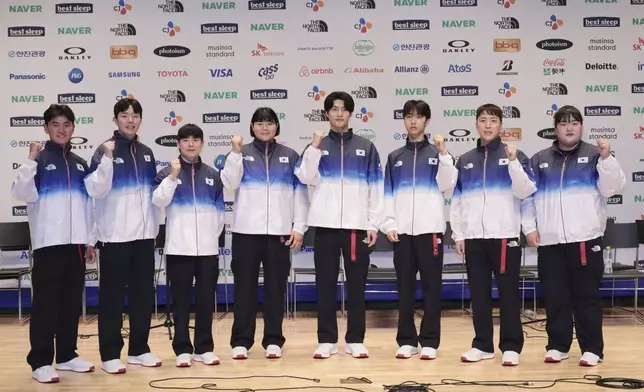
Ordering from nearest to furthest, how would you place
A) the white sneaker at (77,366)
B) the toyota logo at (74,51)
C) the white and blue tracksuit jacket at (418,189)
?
the white sneaker at (77,366) → the white and blue tracksuit jacket at (418,189) → the toyota logo at (74,51)

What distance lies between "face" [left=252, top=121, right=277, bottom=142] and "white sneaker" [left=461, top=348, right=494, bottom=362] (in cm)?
213

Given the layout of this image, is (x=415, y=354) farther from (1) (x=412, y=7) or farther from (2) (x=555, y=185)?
(1) (x=412, y=7)

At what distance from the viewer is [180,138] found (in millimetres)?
4934

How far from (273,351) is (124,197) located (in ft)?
5.09

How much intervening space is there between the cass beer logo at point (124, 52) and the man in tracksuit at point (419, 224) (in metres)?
3.95

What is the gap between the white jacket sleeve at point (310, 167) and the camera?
4906 millimetres

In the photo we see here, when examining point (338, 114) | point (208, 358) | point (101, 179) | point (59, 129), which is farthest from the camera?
point (338, 114)

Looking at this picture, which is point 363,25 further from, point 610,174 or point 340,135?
point 610,174

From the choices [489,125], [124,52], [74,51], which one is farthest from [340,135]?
[74,51]

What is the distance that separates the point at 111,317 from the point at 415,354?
222cm

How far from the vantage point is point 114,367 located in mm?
4672

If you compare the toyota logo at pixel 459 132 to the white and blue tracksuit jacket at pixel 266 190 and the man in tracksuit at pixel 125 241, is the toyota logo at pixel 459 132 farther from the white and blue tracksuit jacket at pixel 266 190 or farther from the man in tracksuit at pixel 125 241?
the man in tracksuit at pixel 125 241

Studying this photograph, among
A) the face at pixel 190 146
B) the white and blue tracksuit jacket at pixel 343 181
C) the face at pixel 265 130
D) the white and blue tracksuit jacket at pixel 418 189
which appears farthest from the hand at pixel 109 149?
the white and blue tracksuit jacket at pixel 418 189

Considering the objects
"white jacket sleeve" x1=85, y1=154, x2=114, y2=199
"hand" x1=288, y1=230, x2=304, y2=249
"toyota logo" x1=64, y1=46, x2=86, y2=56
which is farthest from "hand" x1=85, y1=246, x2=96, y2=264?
"toyota logo" x1=64, y1=46, x2=86, y2=56
